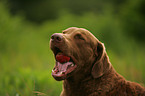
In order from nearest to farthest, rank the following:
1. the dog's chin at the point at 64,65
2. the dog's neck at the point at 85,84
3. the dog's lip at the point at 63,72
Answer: the dog's lip at the point at 63,72 → the dog's chin at the point at 64,65 → the dog's neck at the point at 85,84

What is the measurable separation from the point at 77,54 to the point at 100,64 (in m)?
0.39

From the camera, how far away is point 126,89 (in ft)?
12.8

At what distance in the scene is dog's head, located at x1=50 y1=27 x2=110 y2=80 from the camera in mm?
3672

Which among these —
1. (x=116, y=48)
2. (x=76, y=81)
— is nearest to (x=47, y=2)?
(x=116, y=48)

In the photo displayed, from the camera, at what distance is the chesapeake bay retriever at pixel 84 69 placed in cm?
375

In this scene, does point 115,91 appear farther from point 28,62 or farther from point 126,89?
point 28,62

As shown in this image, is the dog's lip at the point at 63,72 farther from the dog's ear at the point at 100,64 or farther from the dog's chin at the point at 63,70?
the dog's ear at the point at 100,64

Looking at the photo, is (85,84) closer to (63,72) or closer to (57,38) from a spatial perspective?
(63,72)

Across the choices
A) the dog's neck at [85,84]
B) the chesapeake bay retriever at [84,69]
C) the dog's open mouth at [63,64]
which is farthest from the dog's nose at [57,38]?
the dog's neck at [85,84]

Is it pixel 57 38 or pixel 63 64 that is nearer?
pixel 57 38

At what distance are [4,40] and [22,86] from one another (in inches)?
142

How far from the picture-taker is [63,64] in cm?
383

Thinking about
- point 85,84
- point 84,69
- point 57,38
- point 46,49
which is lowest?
point 46,49

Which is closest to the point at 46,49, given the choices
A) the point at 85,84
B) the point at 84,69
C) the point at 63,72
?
the point at 84,69
